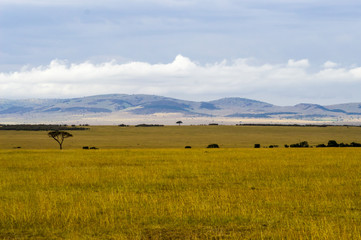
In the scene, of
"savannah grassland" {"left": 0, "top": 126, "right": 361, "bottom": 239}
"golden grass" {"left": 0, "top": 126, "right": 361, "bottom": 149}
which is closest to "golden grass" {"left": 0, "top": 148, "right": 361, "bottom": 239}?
"savannah grassland" {"left": 0, "top": 126, "right": 361, "bottom": 239}

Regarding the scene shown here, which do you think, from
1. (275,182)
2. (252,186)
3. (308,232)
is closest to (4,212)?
(308,232)

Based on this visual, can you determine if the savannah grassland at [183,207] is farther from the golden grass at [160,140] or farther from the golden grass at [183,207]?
the golden grass at [160,140]

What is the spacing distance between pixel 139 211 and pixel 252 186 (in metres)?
8.17

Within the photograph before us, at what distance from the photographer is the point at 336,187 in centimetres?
2186

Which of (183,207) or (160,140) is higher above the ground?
(183,207)

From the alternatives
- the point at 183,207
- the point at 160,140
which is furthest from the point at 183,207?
the point at 160,140

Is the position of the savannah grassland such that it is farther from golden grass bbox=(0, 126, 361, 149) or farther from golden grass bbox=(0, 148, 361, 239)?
golden grass bbox=(0, 126, 361, 149)

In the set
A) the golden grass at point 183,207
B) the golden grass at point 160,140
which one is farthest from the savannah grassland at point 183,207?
the golden grass at point 160,140

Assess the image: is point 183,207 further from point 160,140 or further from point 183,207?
point 160,140

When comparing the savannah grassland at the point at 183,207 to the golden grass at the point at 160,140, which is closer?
the savannah grassland at the point at 183,207

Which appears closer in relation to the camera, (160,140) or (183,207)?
(183,207)

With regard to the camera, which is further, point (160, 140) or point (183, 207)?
point (160, 140)

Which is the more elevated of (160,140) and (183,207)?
(183,207)

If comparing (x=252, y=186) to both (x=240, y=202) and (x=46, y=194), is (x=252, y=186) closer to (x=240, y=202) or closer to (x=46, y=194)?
(x=240, y=202)
